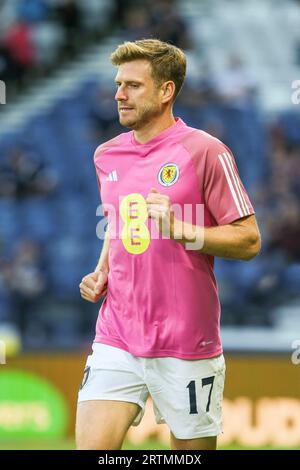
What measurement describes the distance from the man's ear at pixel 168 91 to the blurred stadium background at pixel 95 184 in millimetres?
4206

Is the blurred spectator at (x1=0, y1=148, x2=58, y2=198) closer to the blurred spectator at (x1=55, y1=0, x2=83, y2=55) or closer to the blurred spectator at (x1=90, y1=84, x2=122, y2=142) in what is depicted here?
the blurred spectator at (x1=90, y1=84, x2=122, y2=142)

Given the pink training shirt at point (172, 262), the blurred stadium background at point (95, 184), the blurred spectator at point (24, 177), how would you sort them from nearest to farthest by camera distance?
the pink training shirt at point (172, 262)
the blurred stadium background at point (95, 184)
the blurred spectator at point (24, 177)

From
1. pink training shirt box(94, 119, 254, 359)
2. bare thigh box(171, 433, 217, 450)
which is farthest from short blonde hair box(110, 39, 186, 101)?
bare thigh box(171, 433, 217, 450)

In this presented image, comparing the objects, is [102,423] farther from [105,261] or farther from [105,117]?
[105,117]

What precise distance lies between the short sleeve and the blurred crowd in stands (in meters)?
5.38

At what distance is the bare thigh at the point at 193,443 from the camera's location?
4199 mm

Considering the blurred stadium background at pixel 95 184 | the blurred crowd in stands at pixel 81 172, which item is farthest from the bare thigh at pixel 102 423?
the blurred crowd in stands at pixel 81 172

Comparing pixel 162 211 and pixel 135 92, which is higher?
pixel 135 92

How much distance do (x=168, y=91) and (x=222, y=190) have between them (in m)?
0.54

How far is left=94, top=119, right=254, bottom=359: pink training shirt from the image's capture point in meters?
4.14

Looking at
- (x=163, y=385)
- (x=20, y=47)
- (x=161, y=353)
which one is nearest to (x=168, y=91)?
(x=161, y=353)

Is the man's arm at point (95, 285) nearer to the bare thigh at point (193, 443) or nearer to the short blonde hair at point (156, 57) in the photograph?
the bare thigh at point (193, 443)

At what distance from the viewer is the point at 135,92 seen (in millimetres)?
4277
